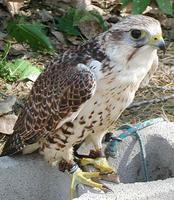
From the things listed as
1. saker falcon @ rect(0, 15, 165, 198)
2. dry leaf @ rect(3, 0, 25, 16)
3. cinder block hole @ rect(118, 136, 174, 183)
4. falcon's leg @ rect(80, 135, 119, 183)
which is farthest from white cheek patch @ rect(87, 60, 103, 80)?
dry leaf @ rect(3, 0, 25, 16)

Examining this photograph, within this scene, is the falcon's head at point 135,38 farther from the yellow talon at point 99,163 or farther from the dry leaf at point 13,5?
the dry leaf at point 13,5

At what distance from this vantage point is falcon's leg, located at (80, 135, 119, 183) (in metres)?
3.90

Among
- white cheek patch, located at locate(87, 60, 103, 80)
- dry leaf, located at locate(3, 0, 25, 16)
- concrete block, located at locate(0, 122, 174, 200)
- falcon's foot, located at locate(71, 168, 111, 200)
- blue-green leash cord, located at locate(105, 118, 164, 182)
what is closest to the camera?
white cheek patch, located at locate(87, 60, 103, 80)

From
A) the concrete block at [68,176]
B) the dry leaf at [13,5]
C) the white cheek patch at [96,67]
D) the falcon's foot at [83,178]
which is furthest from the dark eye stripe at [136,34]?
the dry leaf at [13,5]

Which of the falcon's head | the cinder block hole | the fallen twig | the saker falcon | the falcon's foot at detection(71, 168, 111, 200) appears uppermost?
the falcon's head

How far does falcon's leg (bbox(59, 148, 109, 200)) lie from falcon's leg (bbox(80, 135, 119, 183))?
0.09 metres

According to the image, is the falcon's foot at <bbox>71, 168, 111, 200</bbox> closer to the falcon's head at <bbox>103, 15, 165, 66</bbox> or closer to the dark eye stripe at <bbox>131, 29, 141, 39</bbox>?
the falcon's head at <bbox>103, 15, 165, 66</bbox>

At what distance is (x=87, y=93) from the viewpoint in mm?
3533

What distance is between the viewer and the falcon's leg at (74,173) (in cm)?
375

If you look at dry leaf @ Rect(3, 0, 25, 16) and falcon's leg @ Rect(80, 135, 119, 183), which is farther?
dry leaf @ Rect(3, 0, 25, 16)

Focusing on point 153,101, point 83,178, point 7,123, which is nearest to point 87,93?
point 83,178

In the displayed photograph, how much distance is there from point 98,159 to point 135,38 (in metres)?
0.82

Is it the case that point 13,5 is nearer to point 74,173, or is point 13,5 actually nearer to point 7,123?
point 7,123

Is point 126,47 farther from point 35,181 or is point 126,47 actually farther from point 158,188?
point 35,181
